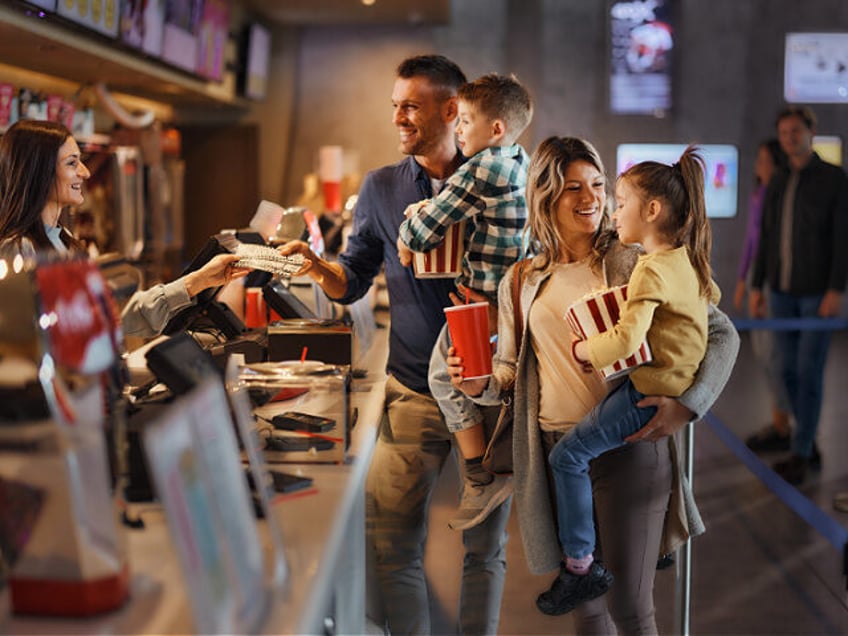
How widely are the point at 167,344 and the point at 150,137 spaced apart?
7.19 meters

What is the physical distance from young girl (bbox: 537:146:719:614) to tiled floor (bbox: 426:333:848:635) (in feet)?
4.73

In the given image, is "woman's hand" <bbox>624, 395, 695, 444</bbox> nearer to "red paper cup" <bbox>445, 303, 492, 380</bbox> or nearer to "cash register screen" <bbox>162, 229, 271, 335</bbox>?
"red paper cup" <bbox>445, 303, 492, 380</bbox>

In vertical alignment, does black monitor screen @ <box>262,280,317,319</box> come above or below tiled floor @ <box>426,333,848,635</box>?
above

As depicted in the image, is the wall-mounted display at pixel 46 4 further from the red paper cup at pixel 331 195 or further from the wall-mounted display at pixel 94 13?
the red paper cup at pixel 331 195

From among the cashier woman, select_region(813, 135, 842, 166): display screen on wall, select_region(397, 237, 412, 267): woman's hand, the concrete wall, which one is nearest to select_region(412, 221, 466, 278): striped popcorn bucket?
select_region(397, 237, 412, 267): woman's hand

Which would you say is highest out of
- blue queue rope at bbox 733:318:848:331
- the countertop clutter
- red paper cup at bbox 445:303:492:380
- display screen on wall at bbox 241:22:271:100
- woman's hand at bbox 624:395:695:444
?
display screen on wall at bbox 241:22:271:100

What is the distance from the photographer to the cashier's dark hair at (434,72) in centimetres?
317

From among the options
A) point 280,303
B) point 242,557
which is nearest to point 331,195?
point 280,303

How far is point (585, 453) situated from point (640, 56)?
1055 cm

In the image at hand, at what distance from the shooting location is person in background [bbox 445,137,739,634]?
2.51 metres

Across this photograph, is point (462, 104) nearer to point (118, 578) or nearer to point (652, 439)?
point (652, 439)

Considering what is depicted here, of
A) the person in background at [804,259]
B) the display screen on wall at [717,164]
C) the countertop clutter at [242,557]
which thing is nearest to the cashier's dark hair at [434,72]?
the countertop clutter at [242,557]

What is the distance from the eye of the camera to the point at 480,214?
3.09 metres

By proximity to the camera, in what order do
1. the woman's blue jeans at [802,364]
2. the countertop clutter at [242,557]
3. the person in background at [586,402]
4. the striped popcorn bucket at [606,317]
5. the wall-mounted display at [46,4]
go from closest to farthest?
the countertop clutter at [242,557] < the striped popcorn bucket at [606,317] < the person in background at [586,402] < the wall-mounted display at [46,4] < the woman's blue jeans at [802,364]
